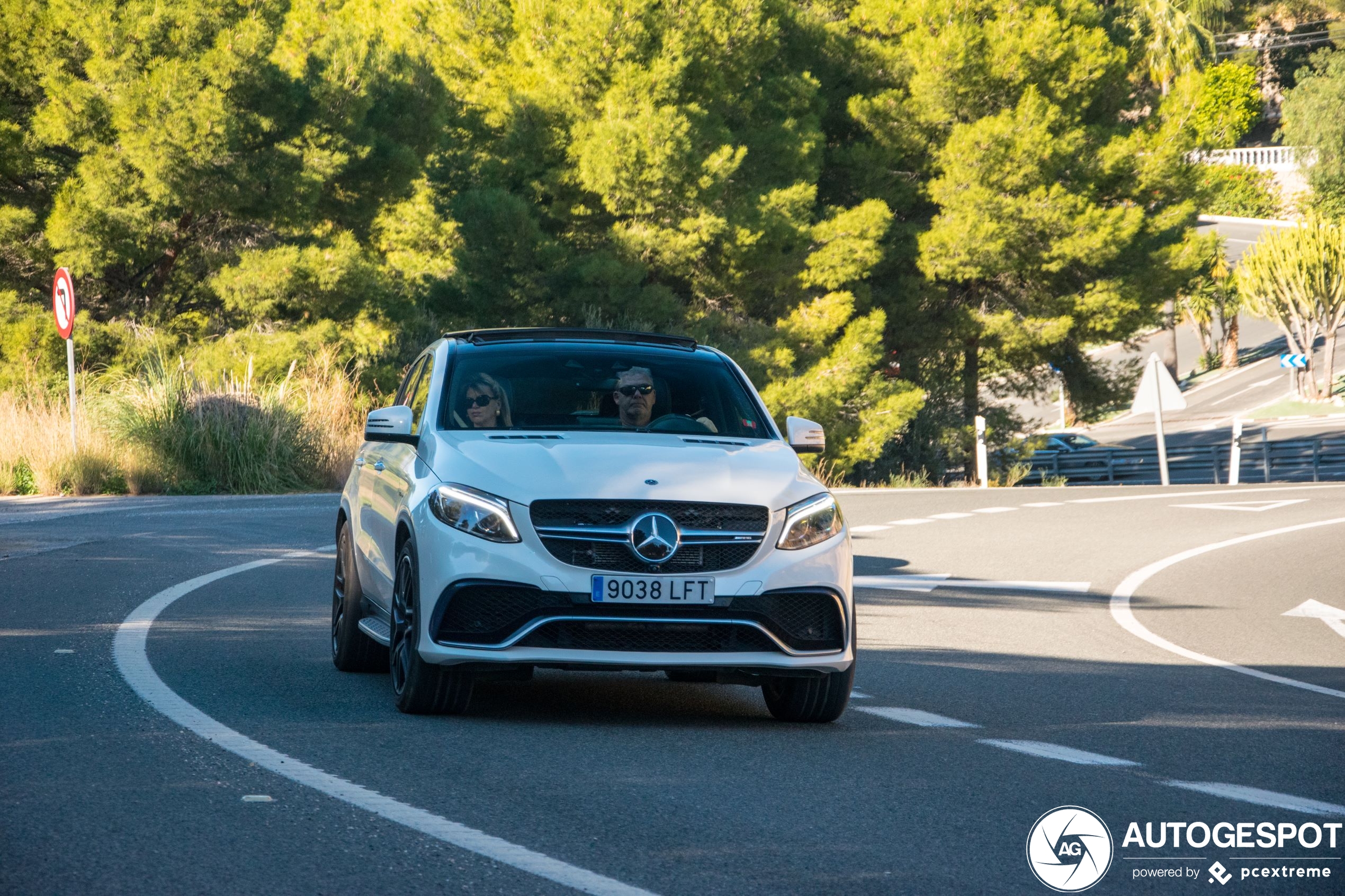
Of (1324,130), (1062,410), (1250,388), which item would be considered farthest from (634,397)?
(1324,130)

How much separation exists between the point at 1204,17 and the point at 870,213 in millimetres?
60319

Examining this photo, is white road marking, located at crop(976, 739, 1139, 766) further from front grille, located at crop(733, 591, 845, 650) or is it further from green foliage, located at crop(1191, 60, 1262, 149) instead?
green foliage, located at crop(1191, 60, 1262, 149)

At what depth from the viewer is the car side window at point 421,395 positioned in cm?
837

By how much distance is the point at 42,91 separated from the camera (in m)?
32.9

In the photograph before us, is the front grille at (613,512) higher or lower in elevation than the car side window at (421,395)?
lower

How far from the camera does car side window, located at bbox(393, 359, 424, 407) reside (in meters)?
9.27

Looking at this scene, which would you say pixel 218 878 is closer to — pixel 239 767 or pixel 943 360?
pixel 239 767

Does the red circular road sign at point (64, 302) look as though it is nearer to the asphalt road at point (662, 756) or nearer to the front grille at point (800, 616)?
the asphalt road at point (662, 756)

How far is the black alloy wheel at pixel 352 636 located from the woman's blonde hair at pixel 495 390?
1204 mm

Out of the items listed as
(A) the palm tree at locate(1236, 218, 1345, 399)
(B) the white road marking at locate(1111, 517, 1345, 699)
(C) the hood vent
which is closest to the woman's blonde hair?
(C) the hood vent

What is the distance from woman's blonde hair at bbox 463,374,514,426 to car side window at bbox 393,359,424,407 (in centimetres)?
95

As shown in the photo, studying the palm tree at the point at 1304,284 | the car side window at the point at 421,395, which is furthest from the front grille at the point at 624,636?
the palm tree at the point at 1304,284

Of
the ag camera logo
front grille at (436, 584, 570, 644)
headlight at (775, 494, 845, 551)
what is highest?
headlight at (775, 494, 845, 551)

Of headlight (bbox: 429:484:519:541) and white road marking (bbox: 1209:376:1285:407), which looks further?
white road marking (bbox: 1209:376:1285:407)
